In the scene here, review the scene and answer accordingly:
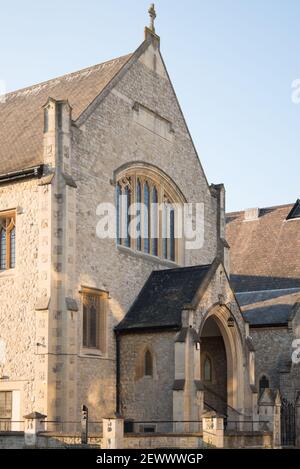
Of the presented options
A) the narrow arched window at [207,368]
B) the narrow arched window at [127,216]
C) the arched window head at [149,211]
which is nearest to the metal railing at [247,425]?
the narrow arched window at [207,368]

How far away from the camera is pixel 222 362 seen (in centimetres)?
3384

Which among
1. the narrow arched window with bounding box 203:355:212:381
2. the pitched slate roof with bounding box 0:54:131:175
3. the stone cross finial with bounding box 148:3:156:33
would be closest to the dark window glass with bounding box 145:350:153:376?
the narrow arched window with bounding box 203:355:212:381

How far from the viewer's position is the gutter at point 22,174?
27938 mm

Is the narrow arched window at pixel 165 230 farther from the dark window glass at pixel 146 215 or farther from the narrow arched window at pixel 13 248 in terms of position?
the narrow arched window at pixel 13 248

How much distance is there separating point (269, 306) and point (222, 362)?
6873 mm

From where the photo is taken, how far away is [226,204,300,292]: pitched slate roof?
151 feet

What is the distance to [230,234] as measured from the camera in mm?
52000

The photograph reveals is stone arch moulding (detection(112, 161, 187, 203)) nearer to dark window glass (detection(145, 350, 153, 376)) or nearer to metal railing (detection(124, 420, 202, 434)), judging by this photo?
dark window glass (detection(145, 350, 153, 376))

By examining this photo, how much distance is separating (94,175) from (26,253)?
3875 millimetres

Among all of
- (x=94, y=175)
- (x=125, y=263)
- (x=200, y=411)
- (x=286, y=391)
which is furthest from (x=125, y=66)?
(x=286, y=391)

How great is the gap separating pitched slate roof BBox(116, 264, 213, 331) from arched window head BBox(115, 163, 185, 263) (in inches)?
61.7

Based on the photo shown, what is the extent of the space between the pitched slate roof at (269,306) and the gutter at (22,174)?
14.1 meters
